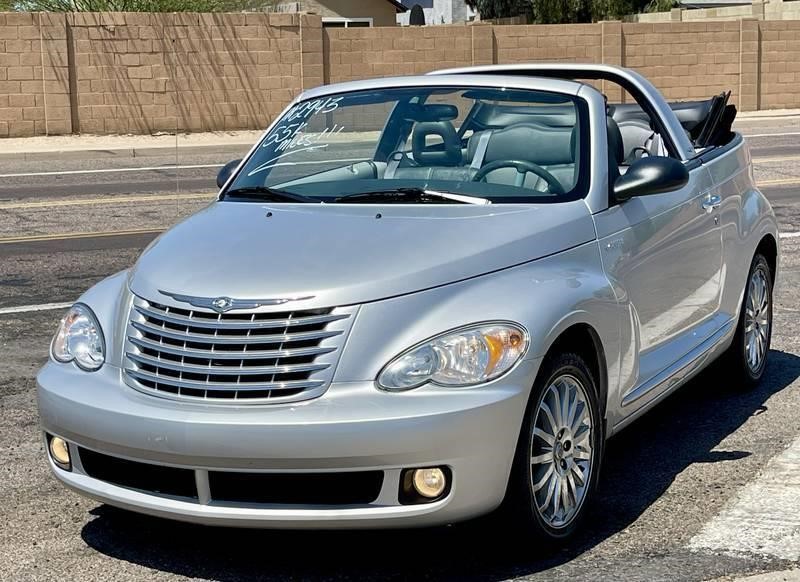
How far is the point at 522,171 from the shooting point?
5285 mm

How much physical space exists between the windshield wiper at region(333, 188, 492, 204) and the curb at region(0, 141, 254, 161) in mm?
19119

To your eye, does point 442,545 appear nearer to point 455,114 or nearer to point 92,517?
point 92,517

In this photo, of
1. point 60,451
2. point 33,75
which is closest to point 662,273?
point 60,451

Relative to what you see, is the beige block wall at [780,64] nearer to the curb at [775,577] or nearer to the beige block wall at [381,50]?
the beige block wall at [381,50]

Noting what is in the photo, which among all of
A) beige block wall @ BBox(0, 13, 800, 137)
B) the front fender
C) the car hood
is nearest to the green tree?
beige block wall @ BBox(0, 13, 800, 137)

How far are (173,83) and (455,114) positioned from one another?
73.7ft

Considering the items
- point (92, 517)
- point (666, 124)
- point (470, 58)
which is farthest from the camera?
point (470, 58)

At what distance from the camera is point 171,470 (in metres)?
4.18

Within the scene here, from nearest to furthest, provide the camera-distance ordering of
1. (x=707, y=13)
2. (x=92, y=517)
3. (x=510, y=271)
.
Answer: (x=510, y=271)
(x=92, y=517)
(x=707, y=13)

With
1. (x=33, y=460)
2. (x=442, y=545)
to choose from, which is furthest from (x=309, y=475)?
(x=33, y=460)

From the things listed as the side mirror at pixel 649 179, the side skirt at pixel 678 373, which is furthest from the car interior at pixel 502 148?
the side skirt at pixel 678 373

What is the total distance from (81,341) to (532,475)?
164cm

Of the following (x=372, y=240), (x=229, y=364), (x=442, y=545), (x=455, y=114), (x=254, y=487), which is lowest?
(x=442, y=545)

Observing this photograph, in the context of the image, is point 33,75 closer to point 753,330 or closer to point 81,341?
point 753,330
